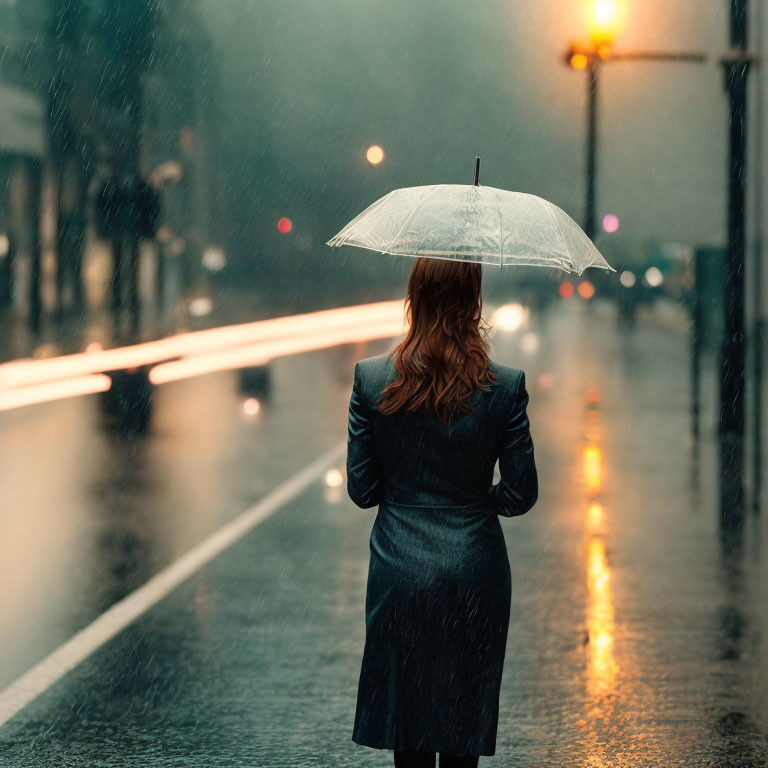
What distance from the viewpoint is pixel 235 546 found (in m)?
8.70

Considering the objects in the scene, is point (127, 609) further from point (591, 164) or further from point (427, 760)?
point (591, 164)

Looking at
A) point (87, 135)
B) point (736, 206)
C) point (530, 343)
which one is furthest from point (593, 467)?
point (87, 135)

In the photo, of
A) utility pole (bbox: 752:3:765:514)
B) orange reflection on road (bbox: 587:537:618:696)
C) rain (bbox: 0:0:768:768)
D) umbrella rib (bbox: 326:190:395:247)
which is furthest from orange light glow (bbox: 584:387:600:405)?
umbrella rib (bbox: 326:190:395:247)

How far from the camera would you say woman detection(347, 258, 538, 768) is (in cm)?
335

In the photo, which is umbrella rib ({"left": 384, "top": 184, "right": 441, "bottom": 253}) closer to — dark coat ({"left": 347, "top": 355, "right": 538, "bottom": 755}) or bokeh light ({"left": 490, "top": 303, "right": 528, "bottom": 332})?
dark coat ({"left": 347, "top": 355, "right": 538, "bottom": 755})

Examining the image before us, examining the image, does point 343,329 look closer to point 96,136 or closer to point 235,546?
point 96,136

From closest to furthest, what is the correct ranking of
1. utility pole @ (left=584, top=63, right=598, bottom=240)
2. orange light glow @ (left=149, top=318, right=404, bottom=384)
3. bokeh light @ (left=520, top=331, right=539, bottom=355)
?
utility pole @ (left=584, top=63, right=598, bottom=240) < orange light glow @ (left=149, top=318, right=404, bottom=384) < bokeh light @ (left=520, top=331, right=539, bottom=355)

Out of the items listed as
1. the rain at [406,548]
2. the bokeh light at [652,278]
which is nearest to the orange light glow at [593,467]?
the rain at [406,548]

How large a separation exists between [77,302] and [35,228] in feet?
14.9

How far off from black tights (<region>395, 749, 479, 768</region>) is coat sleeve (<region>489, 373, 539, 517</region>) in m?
0.79

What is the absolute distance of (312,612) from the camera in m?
6.84

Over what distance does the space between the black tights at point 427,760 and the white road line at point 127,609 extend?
2234mm

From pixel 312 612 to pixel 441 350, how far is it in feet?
12.6

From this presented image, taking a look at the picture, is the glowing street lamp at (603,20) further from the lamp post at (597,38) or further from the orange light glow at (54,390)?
the orange light glow at (54,390)
